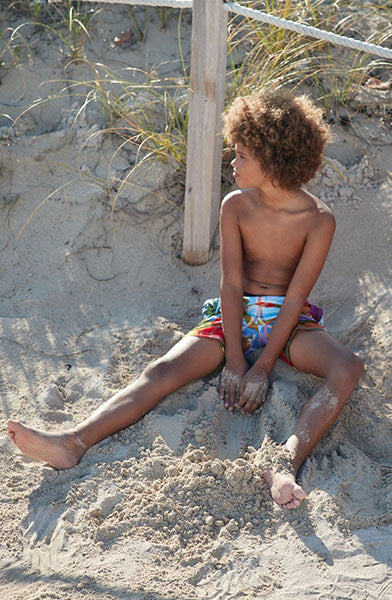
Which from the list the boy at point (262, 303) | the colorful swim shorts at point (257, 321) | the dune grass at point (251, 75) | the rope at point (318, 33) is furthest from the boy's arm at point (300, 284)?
the dune grass at point (251, 75)

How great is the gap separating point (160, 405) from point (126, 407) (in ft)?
0.54

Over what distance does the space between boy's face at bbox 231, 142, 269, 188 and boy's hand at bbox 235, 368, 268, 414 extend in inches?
29.5

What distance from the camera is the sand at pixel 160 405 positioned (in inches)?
90.0

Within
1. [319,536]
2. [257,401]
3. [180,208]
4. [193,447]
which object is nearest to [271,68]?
[180,208]

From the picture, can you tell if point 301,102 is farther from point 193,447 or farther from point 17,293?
point 17,293

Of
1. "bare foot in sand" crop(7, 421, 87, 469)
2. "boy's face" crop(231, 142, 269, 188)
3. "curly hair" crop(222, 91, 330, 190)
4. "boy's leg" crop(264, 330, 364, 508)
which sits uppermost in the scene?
"curly hair" crop(222, 91, 330, 190)

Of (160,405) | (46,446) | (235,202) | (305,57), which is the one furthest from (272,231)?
(305,57)

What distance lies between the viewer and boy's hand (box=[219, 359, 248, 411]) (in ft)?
9.59

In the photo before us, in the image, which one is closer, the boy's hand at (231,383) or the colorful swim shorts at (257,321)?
the boy's hand at (231,383)

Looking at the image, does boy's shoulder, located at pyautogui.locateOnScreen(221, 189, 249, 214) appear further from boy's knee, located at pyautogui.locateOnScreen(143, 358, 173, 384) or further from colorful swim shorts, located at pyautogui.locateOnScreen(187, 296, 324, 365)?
boy's knee, located at pyautogui.locateOnScreen(143, 358, 173, 384)

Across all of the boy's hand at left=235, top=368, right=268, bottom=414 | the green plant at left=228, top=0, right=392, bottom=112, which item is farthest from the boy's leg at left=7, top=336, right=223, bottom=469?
the green plant at left=228, top=0, right=392, bottom=112

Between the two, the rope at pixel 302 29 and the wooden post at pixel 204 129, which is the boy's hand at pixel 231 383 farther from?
the rope at pixel 302 29

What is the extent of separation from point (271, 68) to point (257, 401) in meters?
1.91

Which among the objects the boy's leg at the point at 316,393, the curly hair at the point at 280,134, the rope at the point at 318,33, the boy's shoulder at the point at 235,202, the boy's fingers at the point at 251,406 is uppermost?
the rope at the point at 318,33
